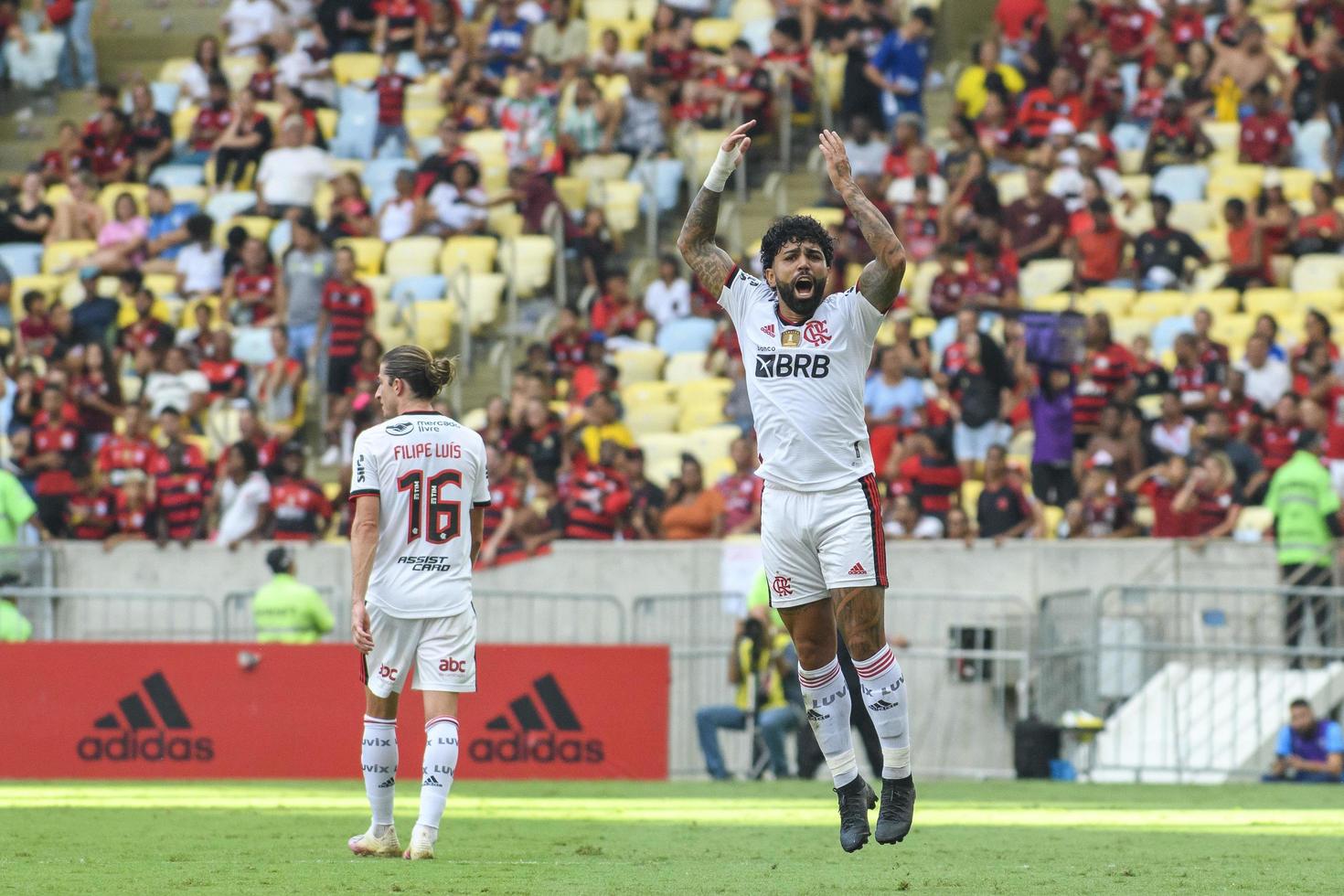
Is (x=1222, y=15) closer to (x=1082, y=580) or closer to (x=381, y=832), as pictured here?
(x=1082, y=580)

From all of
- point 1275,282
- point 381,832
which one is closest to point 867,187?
point 1275,282

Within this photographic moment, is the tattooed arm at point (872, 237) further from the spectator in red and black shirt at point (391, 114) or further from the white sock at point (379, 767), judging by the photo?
the spectator in red and black shirt at point (391, 114)

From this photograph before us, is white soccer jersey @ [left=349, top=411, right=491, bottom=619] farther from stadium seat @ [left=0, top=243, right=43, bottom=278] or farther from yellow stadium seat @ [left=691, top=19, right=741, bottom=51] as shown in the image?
stadium seat @ [left=0, top=243, right=43, bottom=278]

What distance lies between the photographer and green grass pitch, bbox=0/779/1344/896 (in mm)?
8445

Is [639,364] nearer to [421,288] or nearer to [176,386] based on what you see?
[421,288]

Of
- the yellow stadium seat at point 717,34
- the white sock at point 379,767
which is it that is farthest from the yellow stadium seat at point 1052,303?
the white sock at point 379,767

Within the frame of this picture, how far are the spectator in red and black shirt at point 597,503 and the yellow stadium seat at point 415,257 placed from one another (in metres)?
5.23

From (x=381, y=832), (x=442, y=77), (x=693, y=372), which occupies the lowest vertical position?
(x=381, y=832)

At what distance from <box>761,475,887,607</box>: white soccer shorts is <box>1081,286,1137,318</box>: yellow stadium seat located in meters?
13.3

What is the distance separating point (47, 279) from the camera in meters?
26.2

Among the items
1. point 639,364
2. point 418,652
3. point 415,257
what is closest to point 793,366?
point 418,652

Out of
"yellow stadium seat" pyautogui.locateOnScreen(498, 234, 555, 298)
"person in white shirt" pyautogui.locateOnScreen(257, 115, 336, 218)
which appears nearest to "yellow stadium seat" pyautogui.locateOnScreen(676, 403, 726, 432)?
"yellow stadium seat" pyautogui.locateOnScreen(498, 234, 555, 298)

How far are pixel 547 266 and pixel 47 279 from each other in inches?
244

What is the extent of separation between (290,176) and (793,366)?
18.3 metres
